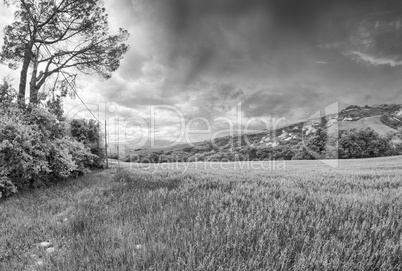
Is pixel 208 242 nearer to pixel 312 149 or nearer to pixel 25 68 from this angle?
pixel 25 68

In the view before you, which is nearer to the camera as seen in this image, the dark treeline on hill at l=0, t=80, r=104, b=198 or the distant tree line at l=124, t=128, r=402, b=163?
the dark treeline on hill at l=0, t=80, r=104, b=198

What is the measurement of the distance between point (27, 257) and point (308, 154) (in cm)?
5186

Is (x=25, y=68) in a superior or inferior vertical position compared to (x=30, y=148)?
superior

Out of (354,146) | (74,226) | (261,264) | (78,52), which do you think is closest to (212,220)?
(261,264)

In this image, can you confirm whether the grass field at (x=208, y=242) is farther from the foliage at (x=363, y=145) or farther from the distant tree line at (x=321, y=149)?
the foliage at (x=363, y=145)

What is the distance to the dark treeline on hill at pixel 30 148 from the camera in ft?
22.3

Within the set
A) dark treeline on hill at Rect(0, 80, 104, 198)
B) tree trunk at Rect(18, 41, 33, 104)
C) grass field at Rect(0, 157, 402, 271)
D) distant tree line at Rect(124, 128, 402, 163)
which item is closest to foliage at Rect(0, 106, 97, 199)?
dark treeline on hill at Rect(0, 80, 104, 198)

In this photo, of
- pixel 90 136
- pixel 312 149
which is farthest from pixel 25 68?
pixel 312 149

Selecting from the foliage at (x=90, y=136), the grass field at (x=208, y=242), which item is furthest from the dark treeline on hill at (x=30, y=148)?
the grass field at (x=208, y=242)

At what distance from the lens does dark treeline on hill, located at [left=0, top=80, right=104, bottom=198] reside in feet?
22.3

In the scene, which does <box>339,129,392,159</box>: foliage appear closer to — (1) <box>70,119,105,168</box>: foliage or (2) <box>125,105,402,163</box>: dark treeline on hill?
(2) <box>125,105,402,163</box>: dark treeline on hill

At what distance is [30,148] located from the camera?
7.37 metres

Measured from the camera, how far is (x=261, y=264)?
1.83m

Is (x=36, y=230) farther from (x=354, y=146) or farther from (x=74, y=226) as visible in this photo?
(x=354, y=146)
